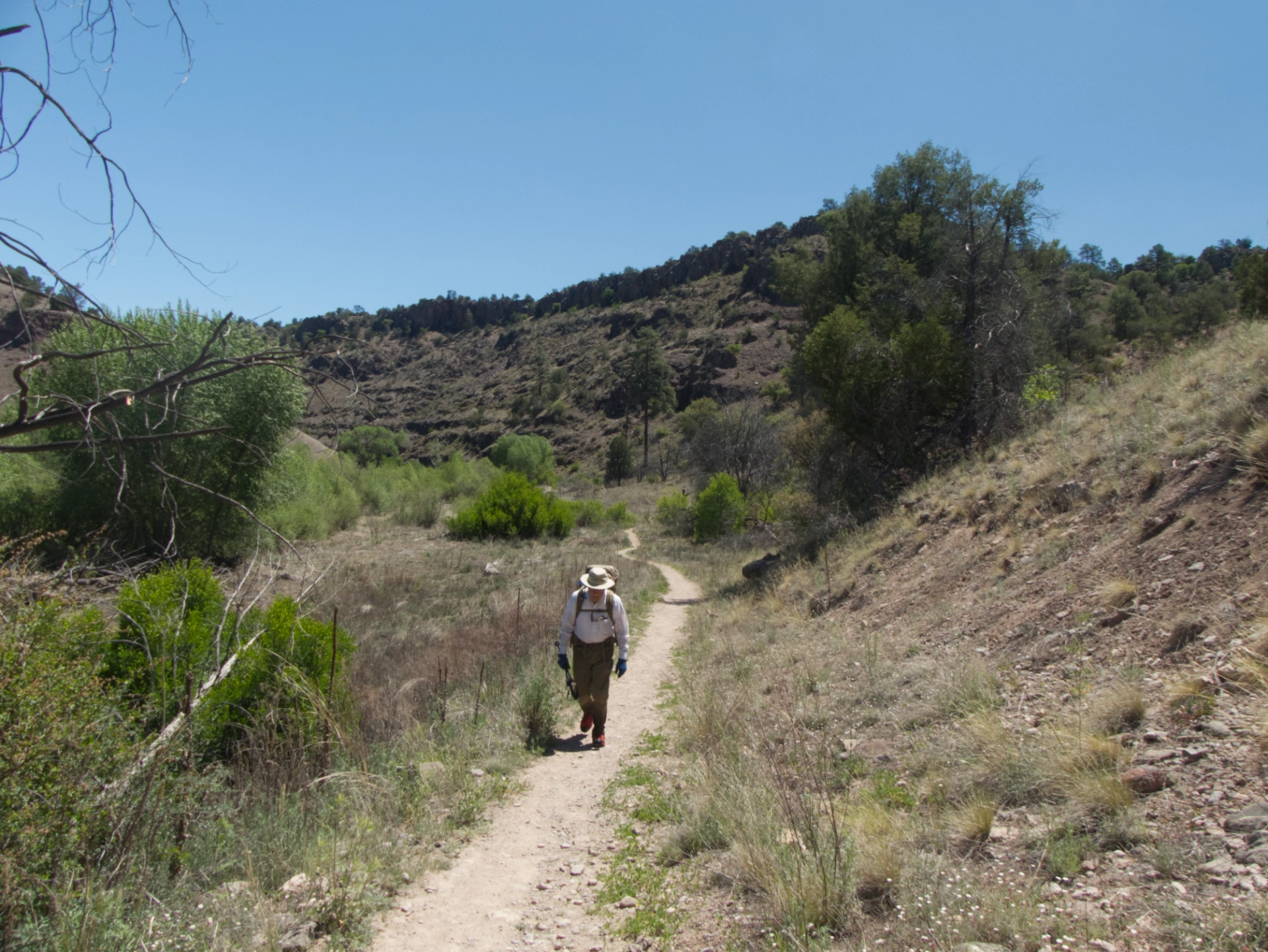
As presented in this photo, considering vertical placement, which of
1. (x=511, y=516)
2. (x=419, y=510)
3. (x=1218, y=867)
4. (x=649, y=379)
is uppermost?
(x=649, y=379)

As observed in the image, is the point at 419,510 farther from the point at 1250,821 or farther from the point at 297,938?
the point at 1250,821

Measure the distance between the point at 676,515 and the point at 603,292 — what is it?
98.4 metres

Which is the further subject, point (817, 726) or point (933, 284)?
point (933, 284)

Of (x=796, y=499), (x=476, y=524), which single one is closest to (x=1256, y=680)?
(x=796, y=499)

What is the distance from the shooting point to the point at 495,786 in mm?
5164

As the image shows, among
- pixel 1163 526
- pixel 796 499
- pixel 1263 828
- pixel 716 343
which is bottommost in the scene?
pixel 1263 828

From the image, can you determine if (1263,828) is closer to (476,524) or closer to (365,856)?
(365,856)

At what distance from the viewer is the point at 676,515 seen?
122 feet

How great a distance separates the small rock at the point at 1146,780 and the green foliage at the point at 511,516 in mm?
30329

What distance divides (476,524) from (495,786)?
2877 centimetres

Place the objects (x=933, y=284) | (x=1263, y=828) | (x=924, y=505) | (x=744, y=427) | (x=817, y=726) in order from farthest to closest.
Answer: (x=744, y=427) → (x=933, y=284) → (x=924, y=505) → (x=817, y=726) → (x=1263, y=828)

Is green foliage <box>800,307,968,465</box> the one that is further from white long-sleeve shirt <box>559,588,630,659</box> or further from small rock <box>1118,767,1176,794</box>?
small rock <box>1118,767,1176,794</box>

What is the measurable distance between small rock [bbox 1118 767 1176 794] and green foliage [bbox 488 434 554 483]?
57229 millimetres

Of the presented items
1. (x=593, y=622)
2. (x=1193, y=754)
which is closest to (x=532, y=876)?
(x=593, y=622)
